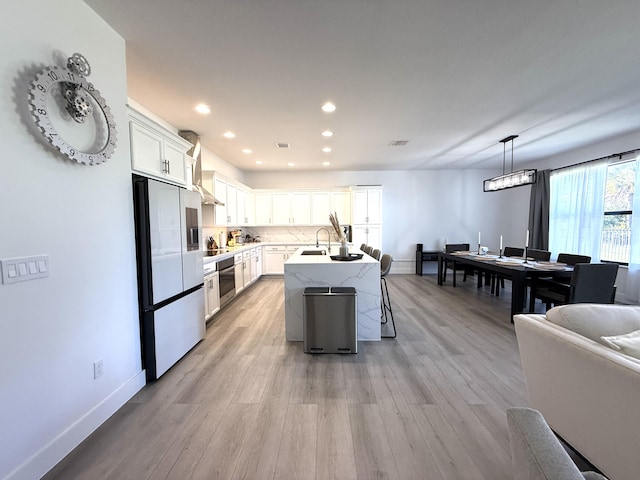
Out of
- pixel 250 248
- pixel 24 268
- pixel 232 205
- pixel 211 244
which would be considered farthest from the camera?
pixel 250 248

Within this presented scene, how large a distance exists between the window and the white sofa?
450 centimetres

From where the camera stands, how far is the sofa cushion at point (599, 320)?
4.38 ft

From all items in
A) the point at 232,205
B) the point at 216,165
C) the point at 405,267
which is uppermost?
the point at 216,165

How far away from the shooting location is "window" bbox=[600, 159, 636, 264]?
4277mm

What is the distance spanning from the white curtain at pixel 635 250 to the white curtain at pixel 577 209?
1.62 ft

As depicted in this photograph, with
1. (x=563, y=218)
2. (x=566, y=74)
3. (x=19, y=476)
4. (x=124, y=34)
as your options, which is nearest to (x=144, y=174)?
(x=124, y=34)

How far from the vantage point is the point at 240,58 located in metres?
2.18

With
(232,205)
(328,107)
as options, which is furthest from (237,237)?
(328,107)

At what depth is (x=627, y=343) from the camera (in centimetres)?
120

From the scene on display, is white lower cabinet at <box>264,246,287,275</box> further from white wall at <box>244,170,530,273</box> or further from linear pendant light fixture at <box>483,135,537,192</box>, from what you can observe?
linear pendant light fixture at <box>483,135,537,192</box>

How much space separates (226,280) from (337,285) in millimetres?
Answer: 2049

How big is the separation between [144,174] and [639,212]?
6.67 metres

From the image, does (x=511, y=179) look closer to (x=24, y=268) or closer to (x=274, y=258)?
(x=274, y=258)

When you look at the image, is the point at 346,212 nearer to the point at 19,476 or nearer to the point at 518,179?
the point at 518,179
